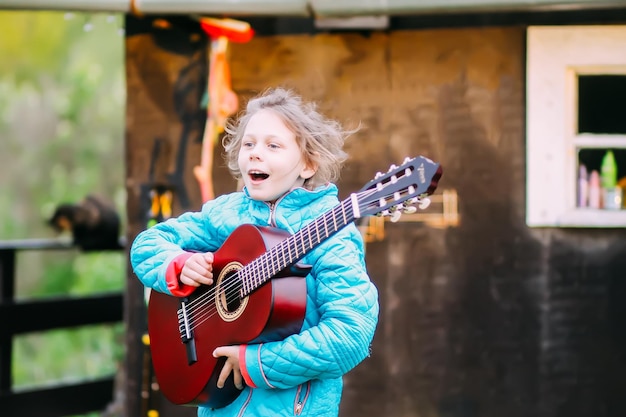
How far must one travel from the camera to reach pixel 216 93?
505cm

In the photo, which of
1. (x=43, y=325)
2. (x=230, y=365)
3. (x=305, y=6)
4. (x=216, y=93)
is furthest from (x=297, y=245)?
(x=43, y=325)

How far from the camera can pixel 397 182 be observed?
2.24m

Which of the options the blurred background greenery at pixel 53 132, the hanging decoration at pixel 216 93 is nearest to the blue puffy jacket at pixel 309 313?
the hanging decoration at pixel 216 93

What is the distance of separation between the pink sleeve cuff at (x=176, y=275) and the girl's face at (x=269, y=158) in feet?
0.95

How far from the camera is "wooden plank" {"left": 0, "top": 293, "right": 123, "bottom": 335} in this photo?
6445 millimetres

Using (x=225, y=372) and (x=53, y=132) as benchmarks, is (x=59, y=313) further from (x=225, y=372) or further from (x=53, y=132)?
(x=53, y=132)

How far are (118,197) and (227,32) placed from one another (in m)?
10.4

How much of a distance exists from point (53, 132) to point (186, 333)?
13.1 metres

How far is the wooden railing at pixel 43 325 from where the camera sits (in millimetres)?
6371

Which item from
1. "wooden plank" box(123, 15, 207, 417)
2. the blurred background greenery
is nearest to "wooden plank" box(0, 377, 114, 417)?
"wooden plank" box(123, 15, 207, 417)

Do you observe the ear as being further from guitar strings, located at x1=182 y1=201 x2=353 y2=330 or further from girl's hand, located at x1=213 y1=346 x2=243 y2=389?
girl's hand, located at x1=213 y1=346 x2=243 y2=389

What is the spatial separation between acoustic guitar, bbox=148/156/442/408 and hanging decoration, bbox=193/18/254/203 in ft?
7.42

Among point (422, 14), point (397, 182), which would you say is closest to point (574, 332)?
point (422, 14)

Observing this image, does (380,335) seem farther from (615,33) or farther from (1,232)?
(1,232)
